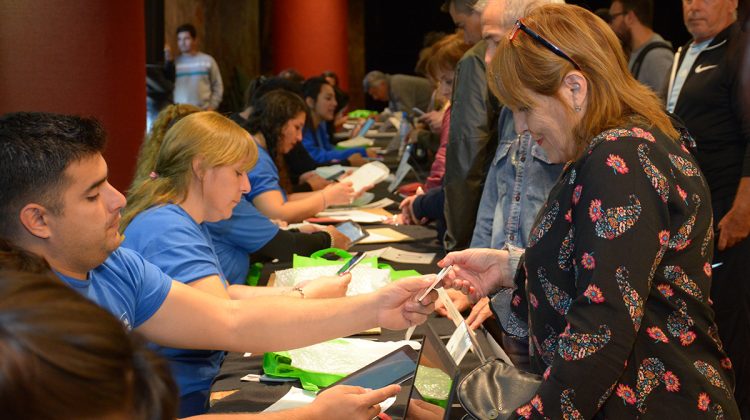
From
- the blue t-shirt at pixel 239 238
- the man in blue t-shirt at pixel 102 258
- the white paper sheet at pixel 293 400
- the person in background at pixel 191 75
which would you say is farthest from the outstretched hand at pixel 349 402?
the person in background at pixel 191 75

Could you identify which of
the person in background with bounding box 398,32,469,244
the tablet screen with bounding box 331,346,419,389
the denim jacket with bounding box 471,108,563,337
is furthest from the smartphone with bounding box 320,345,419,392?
the person in background with bounding box 398,32,469,244

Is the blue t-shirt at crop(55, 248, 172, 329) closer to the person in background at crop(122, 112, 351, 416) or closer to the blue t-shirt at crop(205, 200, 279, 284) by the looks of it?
the person in background at crop(122, 112, 351, 416)

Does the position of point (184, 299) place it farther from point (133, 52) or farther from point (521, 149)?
point (133, 52)

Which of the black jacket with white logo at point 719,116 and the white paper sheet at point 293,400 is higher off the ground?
the black jacket with white logo at point 719,116

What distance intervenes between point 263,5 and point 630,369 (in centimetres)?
1376

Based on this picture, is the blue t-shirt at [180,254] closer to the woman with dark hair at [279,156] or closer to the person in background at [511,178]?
the person in background at [511,178]

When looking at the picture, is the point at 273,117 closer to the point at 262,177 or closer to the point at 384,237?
the point at 262,177

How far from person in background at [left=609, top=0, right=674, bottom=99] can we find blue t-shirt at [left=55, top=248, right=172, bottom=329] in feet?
10.7

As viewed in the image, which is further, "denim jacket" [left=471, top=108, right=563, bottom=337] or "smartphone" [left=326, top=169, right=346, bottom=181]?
"smartphone" [left=326, top=169, right=346, bottom=181]

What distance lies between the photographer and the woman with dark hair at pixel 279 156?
399cm

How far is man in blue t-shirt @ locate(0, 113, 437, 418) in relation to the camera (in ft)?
5.02

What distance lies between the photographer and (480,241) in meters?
2.81

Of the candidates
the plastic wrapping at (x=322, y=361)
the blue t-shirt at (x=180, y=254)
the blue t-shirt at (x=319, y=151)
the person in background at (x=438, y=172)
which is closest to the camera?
the plastic wrapping at (x=322, y=361)

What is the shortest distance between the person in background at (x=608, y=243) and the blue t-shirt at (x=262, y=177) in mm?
2433
